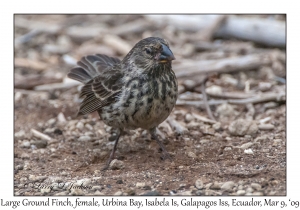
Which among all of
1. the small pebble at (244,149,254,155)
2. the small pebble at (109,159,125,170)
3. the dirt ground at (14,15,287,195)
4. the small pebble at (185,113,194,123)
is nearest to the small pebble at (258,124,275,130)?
the dirt ground at (14,15,287,195)

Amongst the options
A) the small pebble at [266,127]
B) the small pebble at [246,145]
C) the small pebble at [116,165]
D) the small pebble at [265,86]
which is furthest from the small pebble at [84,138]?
Answer: the small pebble at [265,86]

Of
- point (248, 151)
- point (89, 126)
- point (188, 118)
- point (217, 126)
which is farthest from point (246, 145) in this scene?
point (89, 126)

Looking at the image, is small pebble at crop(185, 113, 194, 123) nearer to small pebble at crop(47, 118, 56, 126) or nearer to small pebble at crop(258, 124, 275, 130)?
small pebble at crop(258, 124, 275, 130)

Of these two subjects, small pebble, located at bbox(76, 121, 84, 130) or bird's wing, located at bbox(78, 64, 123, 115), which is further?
small pebble, located at bbox(76, 121, 84, 130)

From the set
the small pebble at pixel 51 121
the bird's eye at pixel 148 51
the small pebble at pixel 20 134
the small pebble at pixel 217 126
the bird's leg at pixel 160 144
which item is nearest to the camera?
the bird's eye at pixel 148 51

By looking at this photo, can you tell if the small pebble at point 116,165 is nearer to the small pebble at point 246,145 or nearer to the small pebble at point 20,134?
the small pebble at point 246,145

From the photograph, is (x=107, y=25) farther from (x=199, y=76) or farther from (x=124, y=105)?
(x=124, y=105)

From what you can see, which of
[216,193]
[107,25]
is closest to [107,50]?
[107,25]
